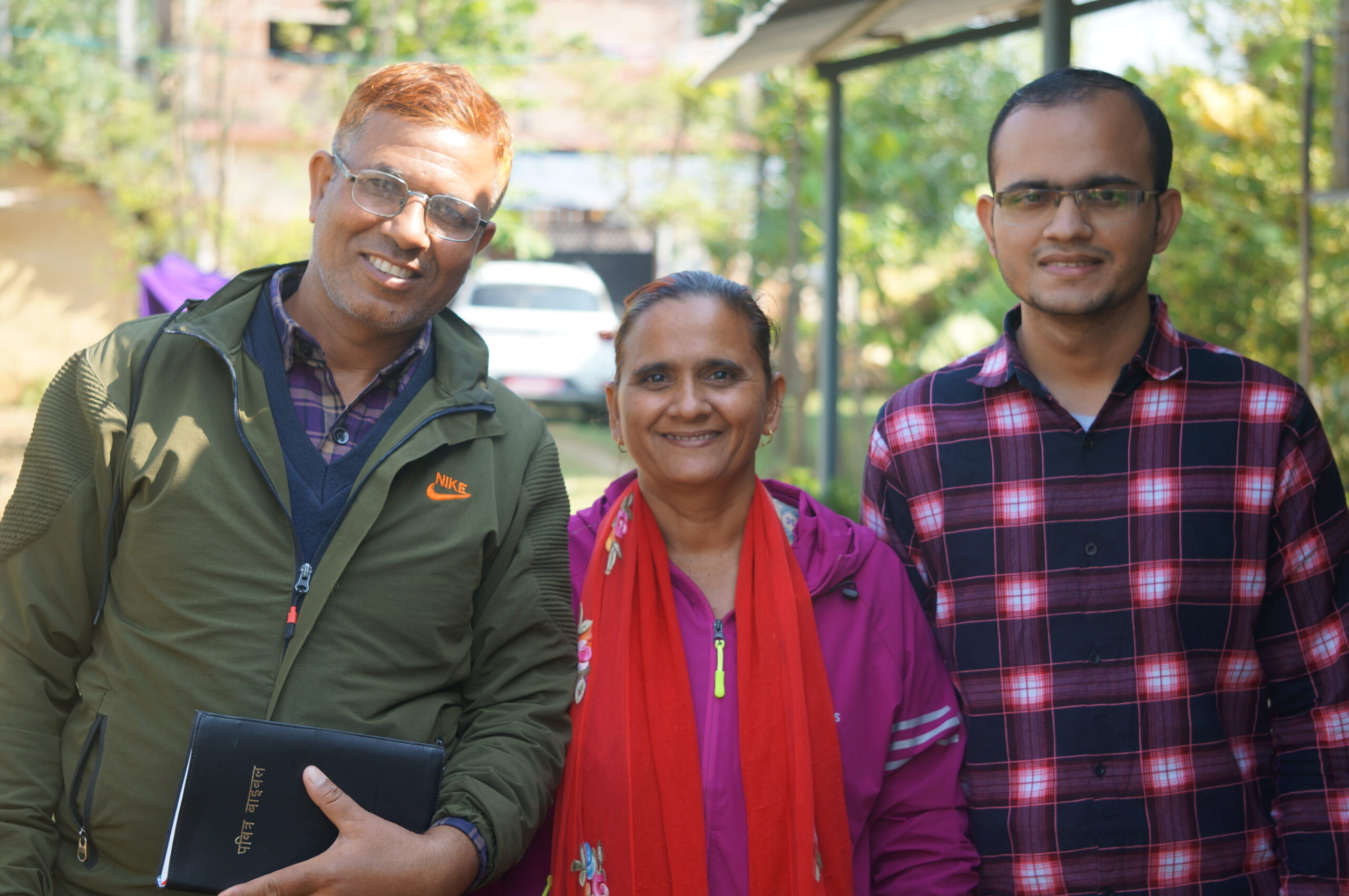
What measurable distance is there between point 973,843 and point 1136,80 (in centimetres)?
872

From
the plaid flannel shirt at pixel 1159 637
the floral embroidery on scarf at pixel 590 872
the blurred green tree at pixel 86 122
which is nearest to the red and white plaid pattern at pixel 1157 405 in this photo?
the plaid flannel shirt at pixel 1159 637

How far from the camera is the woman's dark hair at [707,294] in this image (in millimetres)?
2734

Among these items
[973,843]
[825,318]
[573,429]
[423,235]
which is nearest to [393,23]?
[573,429]

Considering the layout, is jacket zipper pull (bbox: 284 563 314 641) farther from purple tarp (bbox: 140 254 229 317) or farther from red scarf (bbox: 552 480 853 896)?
purple tarp (bbox: 140 254 229 317)

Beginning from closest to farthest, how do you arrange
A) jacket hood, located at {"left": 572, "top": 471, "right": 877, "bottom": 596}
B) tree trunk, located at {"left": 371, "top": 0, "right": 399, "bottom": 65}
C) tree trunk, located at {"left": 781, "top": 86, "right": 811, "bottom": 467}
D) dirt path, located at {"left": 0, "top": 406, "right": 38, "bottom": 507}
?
1. jacket hood, located at {"left": 572, "top": 471, "right": 877, "bottom": 596}
2. tree trunk, located at {"left": 781, "top": 86, "right": 811, "bottom": 467}
3. dirt path, located at {"left": 0, "top": 406, "right": 38, "bottom": 507}
4. tree trunk, located at {"left": 371, "top": 0, "right": 399, "bottom": 65}

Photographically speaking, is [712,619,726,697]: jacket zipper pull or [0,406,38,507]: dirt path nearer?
[712,619,726,697]: jacket zipper pull

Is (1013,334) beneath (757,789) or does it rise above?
above

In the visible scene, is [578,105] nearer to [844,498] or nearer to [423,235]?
[844,498]

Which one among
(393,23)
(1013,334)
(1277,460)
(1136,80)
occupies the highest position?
(393,23)

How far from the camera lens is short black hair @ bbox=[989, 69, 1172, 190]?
2594mm

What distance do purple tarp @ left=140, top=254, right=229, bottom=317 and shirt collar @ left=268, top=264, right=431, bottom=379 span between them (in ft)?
12.2

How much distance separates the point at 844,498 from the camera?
775 cm

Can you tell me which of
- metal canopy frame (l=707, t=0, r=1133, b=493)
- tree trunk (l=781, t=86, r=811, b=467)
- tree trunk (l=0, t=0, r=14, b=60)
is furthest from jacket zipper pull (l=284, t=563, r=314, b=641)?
tree trunk (l=0, t=0, r=14, b=60)

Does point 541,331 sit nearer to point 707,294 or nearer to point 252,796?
point 707,294
